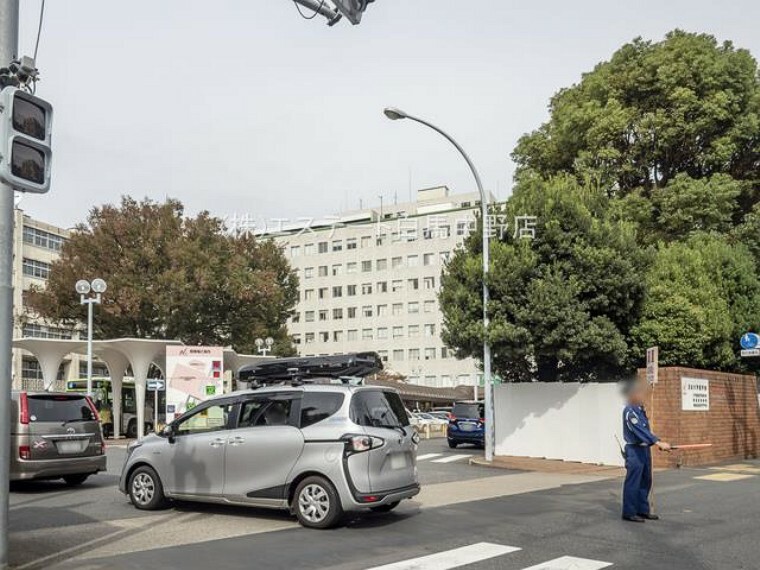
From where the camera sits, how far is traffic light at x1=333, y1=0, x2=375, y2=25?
8.67 metres

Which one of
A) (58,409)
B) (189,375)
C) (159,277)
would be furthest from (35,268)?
(58,409)

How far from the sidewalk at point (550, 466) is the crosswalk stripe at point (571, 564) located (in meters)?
9.65

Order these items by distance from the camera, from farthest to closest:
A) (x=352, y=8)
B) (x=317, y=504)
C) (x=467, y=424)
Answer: (x=467, y=424) < (x=317, y=504) < (x=352, y=8)

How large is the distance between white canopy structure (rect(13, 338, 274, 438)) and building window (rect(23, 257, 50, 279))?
1591 inches

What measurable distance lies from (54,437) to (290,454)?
525 cm

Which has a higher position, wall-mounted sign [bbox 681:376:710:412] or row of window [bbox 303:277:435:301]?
row of window [bbox 303:277:435:301]

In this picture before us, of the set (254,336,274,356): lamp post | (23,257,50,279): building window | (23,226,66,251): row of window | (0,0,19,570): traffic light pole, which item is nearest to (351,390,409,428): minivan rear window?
(0,0,19,570): traffic light pole

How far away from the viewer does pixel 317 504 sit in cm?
970

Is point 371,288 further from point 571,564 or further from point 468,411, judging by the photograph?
point 571,564

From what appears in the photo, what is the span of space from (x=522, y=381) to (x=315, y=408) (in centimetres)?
1322

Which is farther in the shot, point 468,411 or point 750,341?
point 468,411

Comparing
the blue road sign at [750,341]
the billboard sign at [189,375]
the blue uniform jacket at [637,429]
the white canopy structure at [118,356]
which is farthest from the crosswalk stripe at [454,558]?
the white canopy structure at [118,356]

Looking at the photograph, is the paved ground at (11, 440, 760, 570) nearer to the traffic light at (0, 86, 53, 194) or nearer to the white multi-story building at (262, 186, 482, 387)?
the traffic light at (0, 86, 53, 194)

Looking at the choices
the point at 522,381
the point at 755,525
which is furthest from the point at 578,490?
the point at 522,381
